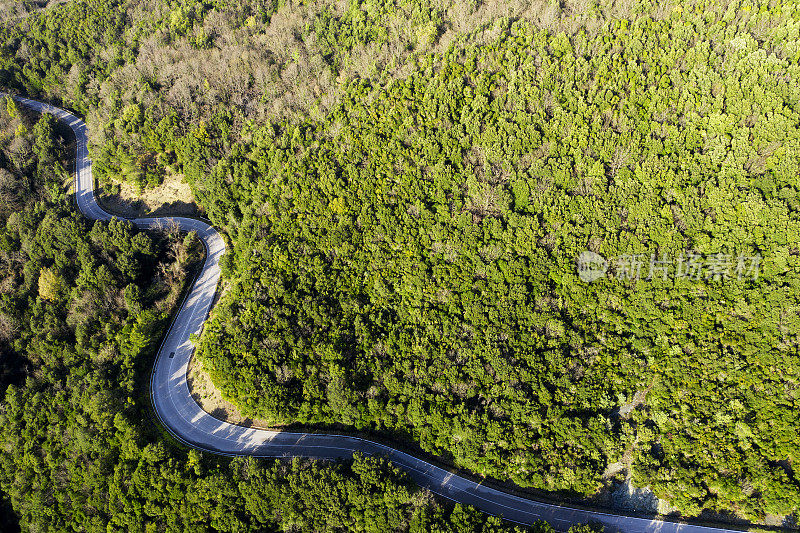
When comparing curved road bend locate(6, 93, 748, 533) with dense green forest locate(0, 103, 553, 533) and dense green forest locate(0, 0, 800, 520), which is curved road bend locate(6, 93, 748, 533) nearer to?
dense green forest locate(0, 103, 553, 533)

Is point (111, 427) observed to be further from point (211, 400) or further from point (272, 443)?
A: point (272, 443)

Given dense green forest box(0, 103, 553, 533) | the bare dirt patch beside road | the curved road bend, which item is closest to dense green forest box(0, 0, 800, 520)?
the curved road bend

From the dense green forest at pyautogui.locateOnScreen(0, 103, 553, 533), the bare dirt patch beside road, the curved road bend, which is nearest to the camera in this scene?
the dense green forest at pyautogui.locateOnScreen(0, 103, 553, 533)

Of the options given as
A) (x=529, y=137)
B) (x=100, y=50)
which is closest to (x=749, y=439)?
(x=529, y=137)

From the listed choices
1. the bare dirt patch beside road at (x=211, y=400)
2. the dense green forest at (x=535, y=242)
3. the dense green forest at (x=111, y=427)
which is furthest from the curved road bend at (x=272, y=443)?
the dense green forest at (x=535, y=242)

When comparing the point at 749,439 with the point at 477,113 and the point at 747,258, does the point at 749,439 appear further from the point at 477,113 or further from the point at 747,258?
the point at 477,113
